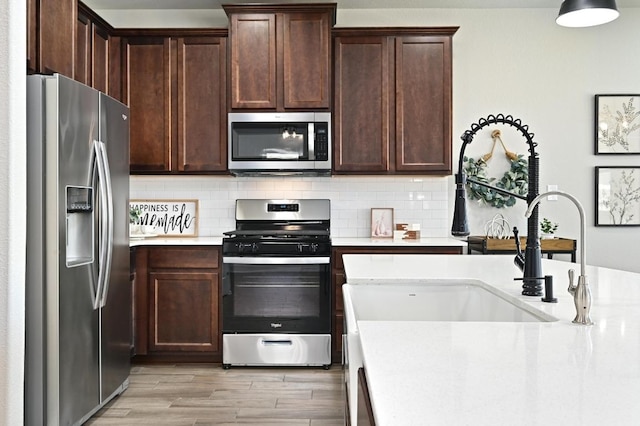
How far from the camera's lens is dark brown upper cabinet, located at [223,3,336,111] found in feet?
12.7

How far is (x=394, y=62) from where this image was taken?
13.1 ft

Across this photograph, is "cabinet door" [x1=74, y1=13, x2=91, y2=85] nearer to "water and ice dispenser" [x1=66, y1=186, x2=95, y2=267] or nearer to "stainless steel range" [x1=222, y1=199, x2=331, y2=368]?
"water and ice dispenser" [x1=66, y1=186, x2=95, y2=267]

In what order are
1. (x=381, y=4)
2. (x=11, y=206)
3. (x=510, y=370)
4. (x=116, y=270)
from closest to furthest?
(x=510, y=370), (x=11, y=206), (x=116, y=270), (x=381, y=4)

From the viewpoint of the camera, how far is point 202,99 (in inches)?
159

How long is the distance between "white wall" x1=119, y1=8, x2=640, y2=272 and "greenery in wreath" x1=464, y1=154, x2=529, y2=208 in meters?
0.08

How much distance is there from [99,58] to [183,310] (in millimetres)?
1866

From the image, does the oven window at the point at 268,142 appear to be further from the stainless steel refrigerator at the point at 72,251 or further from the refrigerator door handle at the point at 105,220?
the refrigerator door handle at the point at 105,220

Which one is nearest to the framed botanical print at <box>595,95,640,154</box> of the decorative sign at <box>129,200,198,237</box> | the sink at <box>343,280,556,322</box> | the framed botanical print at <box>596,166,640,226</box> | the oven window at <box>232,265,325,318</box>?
the framed botanical print at <box>596,166,640,226</box>

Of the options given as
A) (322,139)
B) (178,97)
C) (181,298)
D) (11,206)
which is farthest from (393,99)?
(11,206)

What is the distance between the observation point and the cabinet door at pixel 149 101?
403 cm

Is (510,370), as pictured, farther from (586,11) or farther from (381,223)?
(381,223)

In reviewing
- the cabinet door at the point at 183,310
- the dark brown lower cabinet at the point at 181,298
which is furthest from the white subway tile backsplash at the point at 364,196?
the cabinet door at the point at 183,310

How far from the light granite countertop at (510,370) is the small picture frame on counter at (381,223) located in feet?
9.64

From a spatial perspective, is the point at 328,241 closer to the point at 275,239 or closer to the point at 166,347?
the point at 275,239
